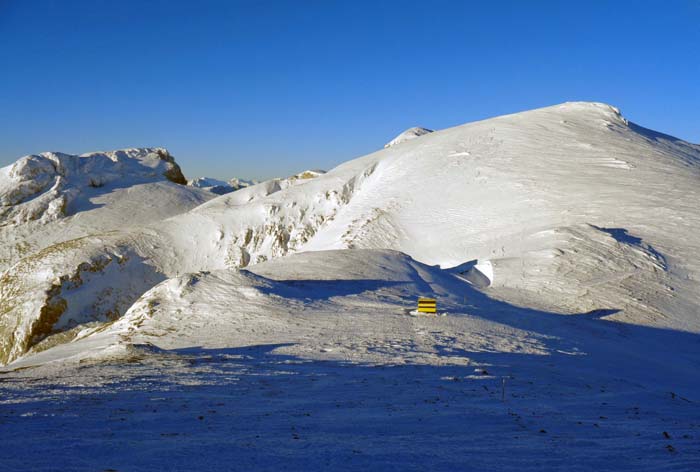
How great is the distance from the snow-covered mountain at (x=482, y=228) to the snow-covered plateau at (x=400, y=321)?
0.56ft

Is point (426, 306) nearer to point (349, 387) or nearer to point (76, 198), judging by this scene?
point (349, 387)

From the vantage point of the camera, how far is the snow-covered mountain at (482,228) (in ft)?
76.5

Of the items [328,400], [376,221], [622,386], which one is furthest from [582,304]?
[376,221]

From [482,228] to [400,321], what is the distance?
59.6 ft

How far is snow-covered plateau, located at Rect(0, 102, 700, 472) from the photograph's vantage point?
671 cm

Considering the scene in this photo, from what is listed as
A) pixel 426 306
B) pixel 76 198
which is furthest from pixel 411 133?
pixel 426 306

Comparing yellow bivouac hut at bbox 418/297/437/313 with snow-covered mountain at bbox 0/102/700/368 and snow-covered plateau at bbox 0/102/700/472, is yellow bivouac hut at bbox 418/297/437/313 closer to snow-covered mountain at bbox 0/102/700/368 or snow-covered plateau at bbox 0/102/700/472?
snow-covered plateau at bbox 0/102/700/472

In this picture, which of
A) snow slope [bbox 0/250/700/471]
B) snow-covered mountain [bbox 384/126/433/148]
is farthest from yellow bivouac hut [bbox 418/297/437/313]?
snow-covered mountain [bbox 384/126/433/148]

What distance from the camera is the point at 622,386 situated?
446 inches

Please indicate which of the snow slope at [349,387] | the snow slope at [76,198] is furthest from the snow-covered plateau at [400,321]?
the snow slope at [76,198]

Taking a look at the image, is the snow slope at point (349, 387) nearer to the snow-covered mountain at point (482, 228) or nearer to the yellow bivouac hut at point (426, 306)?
the yellow bivouac hut at point (426, 306)

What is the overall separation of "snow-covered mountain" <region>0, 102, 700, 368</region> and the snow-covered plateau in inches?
6.7

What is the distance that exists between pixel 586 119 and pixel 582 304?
32.2m

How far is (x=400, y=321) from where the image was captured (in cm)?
1573
